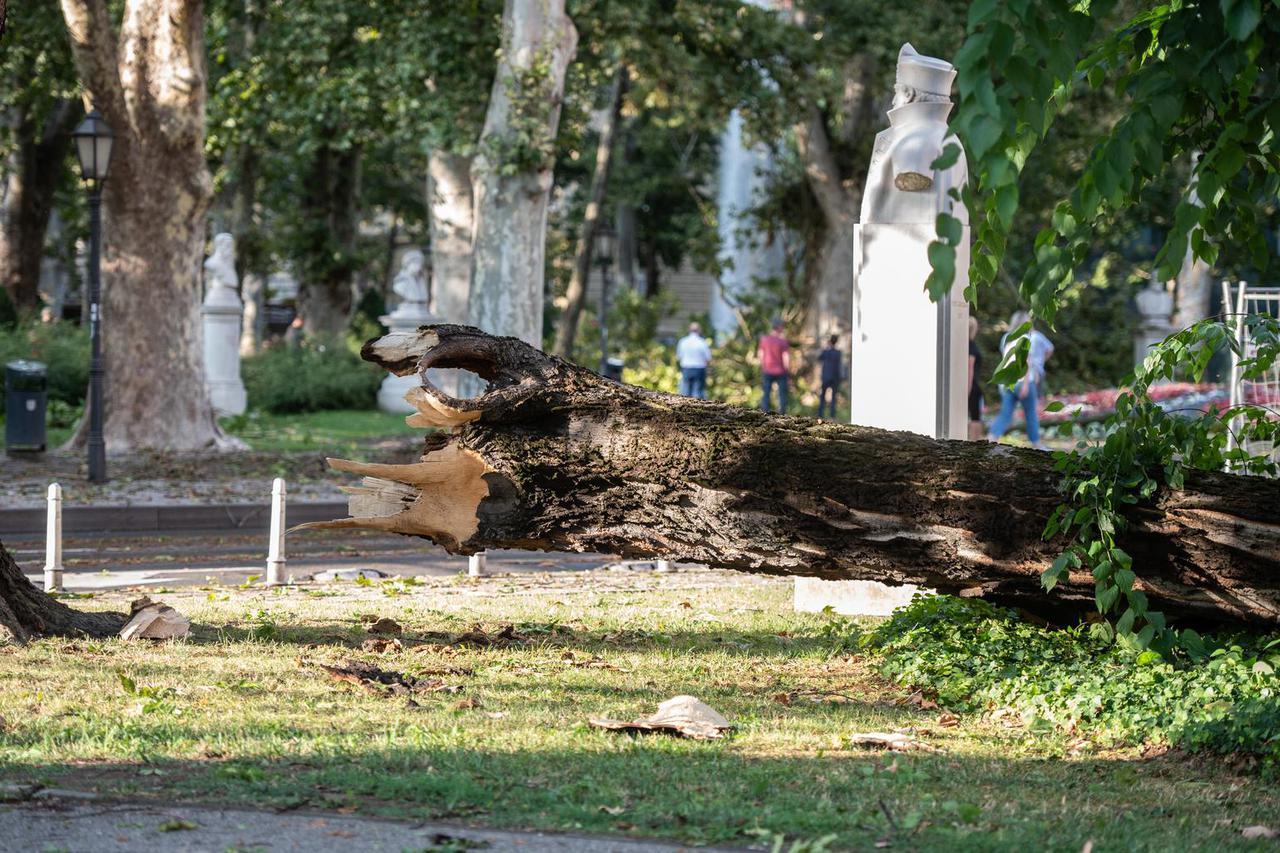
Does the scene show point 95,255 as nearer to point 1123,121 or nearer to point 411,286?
point 1123,121

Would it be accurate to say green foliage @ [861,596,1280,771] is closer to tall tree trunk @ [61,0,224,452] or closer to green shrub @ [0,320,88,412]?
tall tree trunk @ [61,0,224,452]

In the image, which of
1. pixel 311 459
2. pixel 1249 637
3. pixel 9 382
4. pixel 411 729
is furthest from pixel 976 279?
pixel 9 382

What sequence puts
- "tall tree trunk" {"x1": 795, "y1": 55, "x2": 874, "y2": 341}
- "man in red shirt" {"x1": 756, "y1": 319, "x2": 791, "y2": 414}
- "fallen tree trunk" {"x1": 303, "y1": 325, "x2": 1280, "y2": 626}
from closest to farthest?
"fallen tree trunk" {"x1": 303, "y1": 325, "x2": 1280, "y2": 626} < "man in red shirt" {"x1": 756, "y1": 319, "x2": 791, "y2": 414} < "tall tree trunk" {"x1": 795, "y1": 55, "x2": 874, "y2": 341}

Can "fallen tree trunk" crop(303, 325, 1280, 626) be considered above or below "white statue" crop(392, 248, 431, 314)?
below

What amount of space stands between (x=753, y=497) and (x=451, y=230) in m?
23.6

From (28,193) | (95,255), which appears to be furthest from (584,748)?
(28,193)

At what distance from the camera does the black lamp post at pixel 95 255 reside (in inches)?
687

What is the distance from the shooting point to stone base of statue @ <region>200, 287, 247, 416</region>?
29.7m

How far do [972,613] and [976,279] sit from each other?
2.52 m

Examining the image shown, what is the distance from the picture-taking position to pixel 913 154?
30.7 ft

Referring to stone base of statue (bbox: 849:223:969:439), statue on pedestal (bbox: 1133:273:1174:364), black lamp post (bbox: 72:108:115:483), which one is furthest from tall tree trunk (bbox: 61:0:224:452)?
statue on pedestal (bbox: 1133:273:1174:364)

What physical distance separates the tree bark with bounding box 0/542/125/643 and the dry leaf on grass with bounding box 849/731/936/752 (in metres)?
3.97

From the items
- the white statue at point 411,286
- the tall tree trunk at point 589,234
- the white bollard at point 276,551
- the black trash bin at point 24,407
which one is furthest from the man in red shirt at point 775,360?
the white bollard at point 276,551

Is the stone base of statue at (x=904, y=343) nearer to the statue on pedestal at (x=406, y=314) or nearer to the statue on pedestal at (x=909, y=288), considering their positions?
the statue on pedestal at (x=909, y=288)
